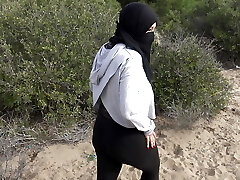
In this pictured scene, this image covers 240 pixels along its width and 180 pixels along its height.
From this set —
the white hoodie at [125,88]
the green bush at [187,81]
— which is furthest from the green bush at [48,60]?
the white hoodie at [125,88]

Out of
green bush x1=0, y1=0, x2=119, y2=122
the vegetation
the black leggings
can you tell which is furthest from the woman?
the vegetation

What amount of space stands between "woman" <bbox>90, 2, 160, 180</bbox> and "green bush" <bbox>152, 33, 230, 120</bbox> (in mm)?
1843

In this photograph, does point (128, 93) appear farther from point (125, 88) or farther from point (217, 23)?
point (217, 23)

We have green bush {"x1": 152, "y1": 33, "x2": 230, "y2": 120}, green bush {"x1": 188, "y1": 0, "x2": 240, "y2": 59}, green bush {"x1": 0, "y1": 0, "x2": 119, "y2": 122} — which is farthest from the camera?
green bush {"x1": 188, "y1": 0, "x2": 240, "y2": 59}

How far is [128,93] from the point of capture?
2111mm

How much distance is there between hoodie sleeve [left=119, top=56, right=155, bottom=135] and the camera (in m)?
2.11

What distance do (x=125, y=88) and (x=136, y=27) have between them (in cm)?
34

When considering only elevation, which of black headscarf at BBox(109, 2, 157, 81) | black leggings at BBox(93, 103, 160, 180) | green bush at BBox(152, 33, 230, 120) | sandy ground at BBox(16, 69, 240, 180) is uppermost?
black headscarf at BBox(109, 2, 157, 81)

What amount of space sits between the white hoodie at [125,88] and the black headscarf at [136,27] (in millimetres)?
44

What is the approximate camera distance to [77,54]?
14.2 ft

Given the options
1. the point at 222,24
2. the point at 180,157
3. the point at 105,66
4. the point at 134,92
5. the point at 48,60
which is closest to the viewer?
the point at 134,92

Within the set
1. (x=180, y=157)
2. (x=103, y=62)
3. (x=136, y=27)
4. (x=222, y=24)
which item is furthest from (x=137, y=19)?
(x=222, y=24)

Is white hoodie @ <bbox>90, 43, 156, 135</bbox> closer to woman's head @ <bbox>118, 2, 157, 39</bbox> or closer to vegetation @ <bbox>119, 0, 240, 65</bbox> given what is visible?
woman's head @ <bbox>118, 2, 157, 39</bbox>

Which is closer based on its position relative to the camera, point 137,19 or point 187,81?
point 137,19
